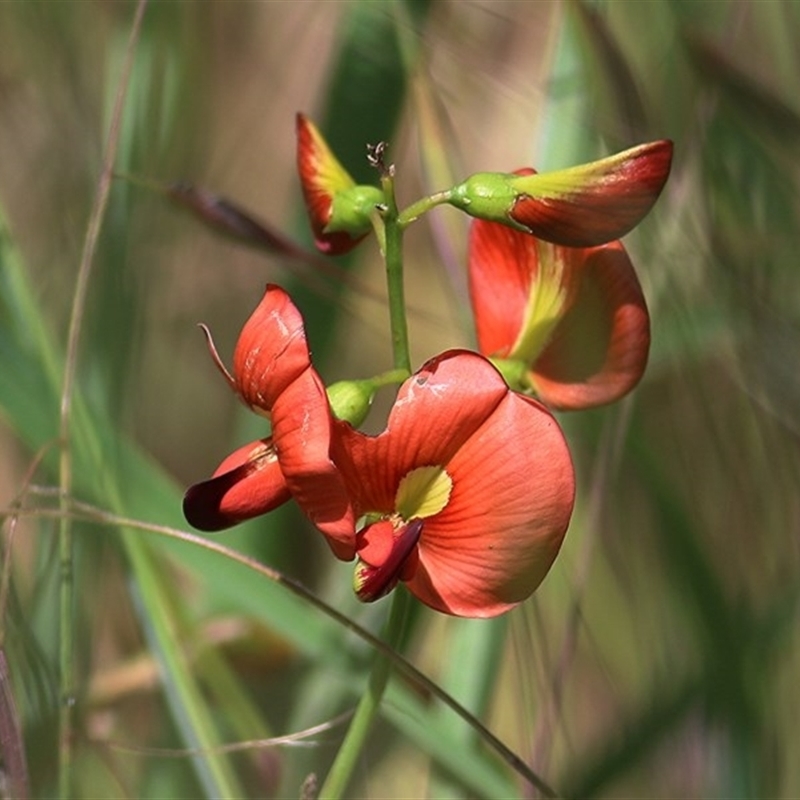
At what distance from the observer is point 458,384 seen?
2.04 ft

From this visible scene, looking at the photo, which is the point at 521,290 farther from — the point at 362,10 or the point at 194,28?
the point at 194,28

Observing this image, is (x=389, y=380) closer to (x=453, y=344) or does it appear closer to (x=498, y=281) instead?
(x=498, y=281)

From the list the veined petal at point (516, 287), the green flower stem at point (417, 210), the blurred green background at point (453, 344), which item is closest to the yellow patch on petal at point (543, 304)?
the veined petal at point (516, 287)

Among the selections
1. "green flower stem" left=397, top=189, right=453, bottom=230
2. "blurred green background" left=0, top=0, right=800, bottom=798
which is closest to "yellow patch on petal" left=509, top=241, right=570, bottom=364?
"green flower stem" left=397, top=189, right=453, bottom=230

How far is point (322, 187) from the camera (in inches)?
28.9

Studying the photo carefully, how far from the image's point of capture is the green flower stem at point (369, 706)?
71 centimetres

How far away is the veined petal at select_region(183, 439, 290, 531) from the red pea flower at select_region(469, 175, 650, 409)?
18 cm

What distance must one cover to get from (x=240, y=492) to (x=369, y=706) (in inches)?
5.4

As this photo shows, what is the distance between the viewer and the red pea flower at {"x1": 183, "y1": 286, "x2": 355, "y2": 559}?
61 centimetres

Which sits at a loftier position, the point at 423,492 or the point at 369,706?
the point at 423,492

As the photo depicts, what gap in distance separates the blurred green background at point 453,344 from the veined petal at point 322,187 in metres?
0.23

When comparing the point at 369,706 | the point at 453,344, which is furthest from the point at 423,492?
the point at 453,344

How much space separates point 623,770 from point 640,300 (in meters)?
0.40

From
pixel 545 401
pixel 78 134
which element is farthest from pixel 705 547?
pixel 78 134
